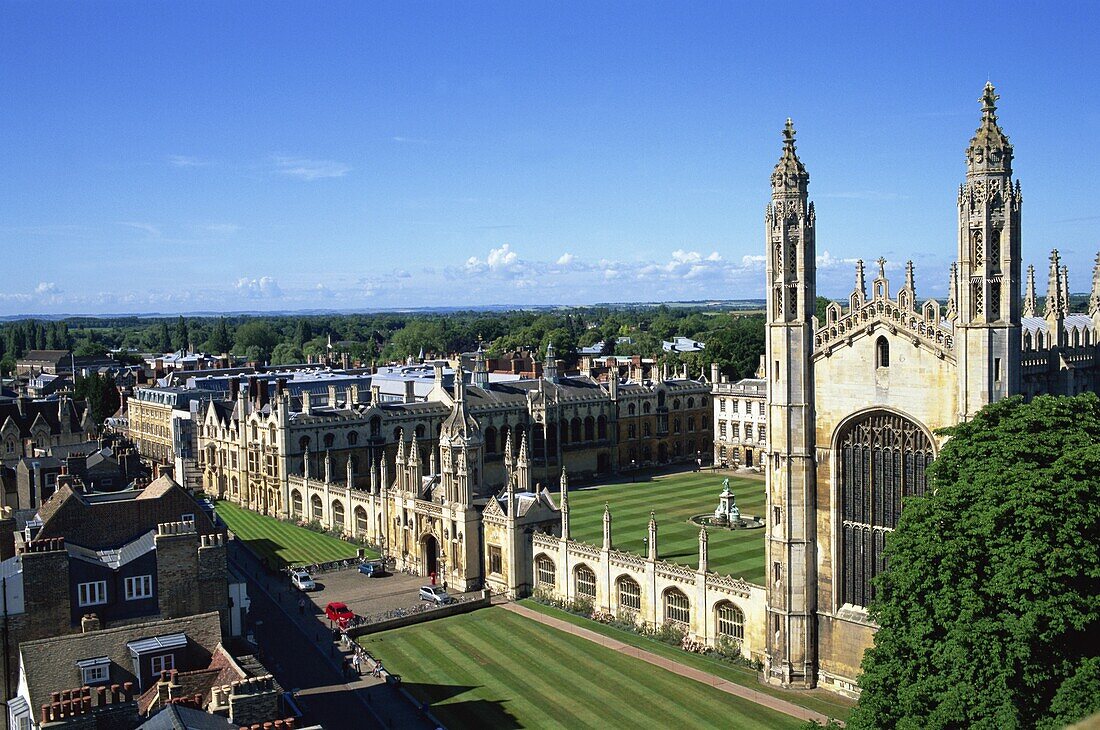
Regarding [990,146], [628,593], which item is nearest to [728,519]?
[628,593]

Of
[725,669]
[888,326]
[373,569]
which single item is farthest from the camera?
[373,569]

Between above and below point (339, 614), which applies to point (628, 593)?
above

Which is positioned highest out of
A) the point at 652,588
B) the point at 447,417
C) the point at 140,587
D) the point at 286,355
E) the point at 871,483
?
the point at 871,483

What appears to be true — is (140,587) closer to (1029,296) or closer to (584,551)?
(584,551)

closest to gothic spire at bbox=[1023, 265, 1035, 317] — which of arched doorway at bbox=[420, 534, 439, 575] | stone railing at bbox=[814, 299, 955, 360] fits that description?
stone railing at bbox=[814, 299, 955, 360]

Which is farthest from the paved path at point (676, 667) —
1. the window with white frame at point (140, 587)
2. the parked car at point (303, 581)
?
the window with white frame at point (140, 587)

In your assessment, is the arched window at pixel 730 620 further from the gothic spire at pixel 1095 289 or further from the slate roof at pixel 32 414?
the slate roof at pixel 32 414

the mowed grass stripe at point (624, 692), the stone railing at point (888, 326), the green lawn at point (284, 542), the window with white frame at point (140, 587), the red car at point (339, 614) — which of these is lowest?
the green lawn at point (284, 542)
